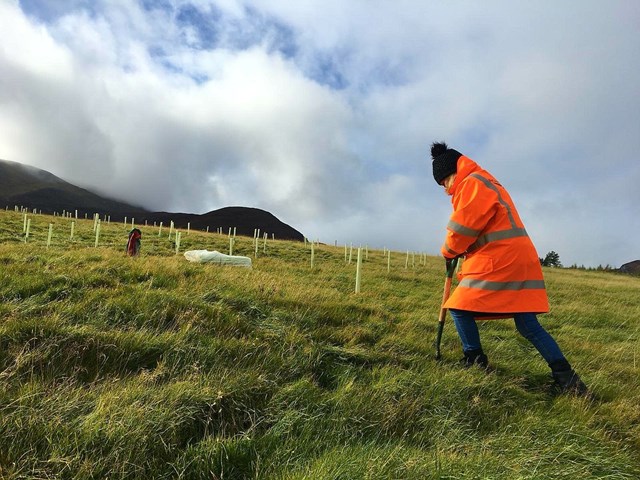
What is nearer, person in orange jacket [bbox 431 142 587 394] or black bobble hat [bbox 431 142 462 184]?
person in orange jacket [bbox 431 142 587 394]

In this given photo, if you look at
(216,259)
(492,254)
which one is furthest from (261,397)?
(216,259)

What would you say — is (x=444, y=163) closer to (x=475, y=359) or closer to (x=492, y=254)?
(x=492, y=254)

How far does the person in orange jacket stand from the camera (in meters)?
3.62

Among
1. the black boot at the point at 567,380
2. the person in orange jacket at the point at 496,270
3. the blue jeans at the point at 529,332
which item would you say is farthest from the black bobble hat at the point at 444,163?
the black boot at the point at 567,380

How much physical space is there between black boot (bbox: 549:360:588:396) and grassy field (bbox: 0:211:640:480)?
0.39 ft

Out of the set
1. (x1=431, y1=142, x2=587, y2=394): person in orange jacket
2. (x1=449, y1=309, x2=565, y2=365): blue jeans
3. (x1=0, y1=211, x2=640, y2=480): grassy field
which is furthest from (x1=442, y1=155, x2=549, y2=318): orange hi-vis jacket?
(x1=0, y1=211, x2=640, y2=480): grassy field

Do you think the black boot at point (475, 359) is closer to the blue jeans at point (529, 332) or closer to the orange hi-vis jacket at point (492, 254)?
the blue jeans at point (529, 332)

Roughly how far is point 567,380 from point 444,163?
2.35 metres

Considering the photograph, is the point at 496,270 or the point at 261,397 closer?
the point at 261,397

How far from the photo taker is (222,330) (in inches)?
155

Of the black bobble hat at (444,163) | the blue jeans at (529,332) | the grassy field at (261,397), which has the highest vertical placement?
the black bobble hat at (444,163)

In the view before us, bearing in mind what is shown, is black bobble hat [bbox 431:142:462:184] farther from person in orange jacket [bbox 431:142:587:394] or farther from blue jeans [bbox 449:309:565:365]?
blue jeans [bbox 449:309:565:365]

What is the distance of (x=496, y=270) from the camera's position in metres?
3.62

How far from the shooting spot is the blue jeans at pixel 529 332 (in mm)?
3652
